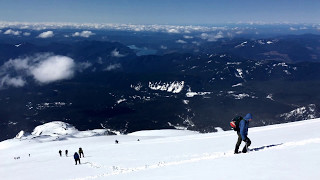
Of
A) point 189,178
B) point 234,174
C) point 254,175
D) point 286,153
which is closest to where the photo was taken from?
point 254,175

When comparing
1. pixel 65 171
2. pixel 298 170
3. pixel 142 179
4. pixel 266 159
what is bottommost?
pixel 65 171

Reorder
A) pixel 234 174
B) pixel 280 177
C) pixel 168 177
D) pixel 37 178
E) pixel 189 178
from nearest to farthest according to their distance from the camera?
pixel 280 177 < pixel 234 174 < pixel 189 178 < pixel 168 177 < pixel 37 178

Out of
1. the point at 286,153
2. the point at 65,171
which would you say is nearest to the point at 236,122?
the point at 286,153

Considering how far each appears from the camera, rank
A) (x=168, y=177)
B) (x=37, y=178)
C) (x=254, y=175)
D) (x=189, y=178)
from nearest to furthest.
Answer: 1. (x=254, y=175)
2. (x=189, y=178)
3. (x=168, y=177)
4. (x=37, y=178)

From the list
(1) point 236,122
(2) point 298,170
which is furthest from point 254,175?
(1) point 236,122

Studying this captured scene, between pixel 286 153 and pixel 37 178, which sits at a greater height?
pixel 286 153

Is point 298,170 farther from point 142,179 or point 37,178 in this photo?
point 37,178

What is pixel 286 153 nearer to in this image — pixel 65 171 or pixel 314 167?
pixel 314 167

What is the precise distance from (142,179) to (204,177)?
3.37 m

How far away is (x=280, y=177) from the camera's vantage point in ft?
32.2

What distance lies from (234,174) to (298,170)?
249 centimetres

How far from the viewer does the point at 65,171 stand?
90.1 ft

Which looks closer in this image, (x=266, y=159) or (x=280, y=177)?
(x=280, y=177)

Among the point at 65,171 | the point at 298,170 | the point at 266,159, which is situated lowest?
the point at 65,171
